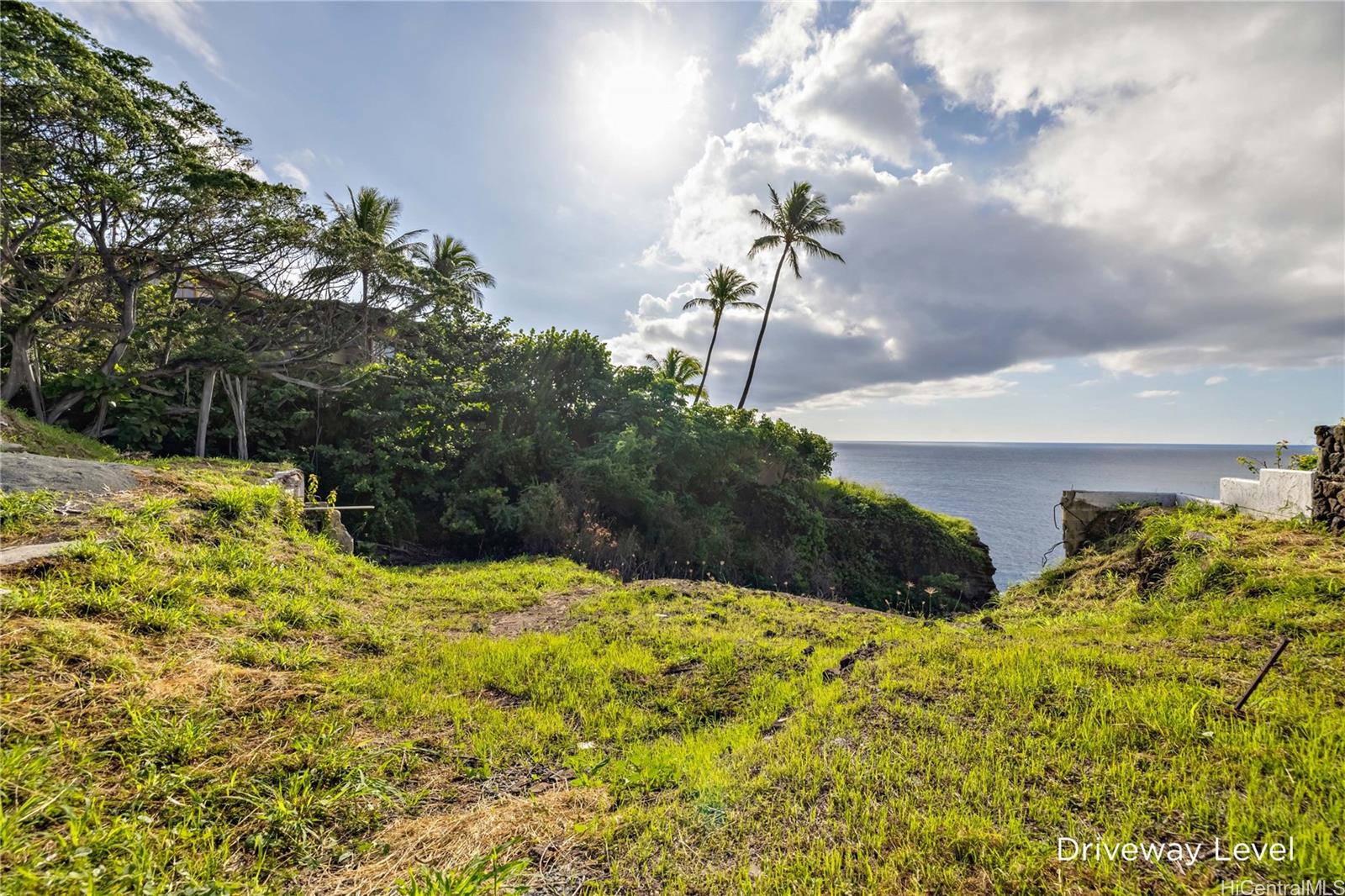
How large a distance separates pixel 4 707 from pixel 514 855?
107 inches

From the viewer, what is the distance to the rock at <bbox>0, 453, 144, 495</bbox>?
17.7 feet

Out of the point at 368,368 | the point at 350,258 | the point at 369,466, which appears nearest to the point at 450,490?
the point at 369,466

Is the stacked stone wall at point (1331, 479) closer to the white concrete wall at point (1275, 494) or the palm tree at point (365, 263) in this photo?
the white concrete wall at point (1275, 494)

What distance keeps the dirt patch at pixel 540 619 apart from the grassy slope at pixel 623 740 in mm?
554

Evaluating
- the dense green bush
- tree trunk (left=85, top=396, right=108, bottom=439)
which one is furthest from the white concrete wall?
tree trunk (left=85, top=396, right=108, bottom=439)

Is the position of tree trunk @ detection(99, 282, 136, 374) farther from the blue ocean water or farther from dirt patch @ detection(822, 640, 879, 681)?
the blue ocean water

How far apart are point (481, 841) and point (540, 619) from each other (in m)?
4.53

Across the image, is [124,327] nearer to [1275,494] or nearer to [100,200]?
[100,200]

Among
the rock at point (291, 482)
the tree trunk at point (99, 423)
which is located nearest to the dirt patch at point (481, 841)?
the rock at point (291, 482)

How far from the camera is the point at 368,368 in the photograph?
13.9 m

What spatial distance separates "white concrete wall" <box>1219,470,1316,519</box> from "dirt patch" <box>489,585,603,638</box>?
32.6ft

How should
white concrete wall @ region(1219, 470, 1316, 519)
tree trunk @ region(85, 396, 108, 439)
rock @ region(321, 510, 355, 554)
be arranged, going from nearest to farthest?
white concrete wall @ region(1219, 470, 1316, 519)
rock @ region(321, 510, 355, 554)
tree trunk @ region(85, 396, 108, 439)

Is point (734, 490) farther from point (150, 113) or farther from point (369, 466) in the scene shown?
point (150, 113)

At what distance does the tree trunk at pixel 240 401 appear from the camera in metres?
12.5
